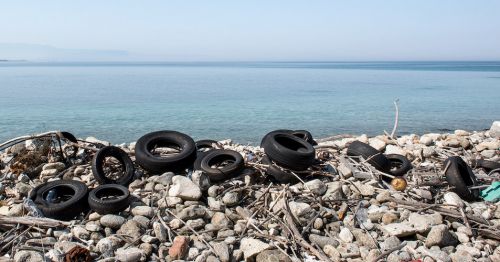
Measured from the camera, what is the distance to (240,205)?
25.4 ft

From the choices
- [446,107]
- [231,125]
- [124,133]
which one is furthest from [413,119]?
[124,133]

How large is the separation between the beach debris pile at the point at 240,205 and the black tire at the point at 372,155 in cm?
2

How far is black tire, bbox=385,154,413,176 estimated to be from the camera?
9477mm

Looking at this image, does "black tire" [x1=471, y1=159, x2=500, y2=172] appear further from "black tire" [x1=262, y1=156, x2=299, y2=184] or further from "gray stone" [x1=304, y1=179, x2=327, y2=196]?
"black tire" [x1=262, y1=156, x2=299, y2=184]

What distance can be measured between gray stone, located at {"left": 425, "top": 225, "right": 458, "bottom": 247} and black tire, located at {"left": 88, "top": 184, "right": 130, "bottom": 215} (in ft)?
16.0

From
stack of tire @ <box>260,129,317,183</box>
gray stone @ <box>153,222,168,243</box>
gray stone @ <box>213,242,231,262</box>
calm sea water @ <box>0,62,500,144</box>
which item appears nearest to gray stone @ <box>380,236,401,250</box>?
stack of tire @ <box>260,129,317,183</box>

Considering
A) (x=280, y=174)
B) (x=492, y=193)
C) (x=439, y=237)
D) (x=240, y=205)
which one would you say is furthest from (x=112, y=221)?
(x=492, y=193)

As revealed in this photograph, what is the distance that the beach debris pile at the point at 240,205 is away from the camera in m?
6.43

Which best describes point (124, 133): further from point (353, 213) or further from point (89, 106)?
point (353, 213)

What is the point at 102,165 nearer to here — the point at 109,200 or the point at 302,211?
the point at 109,200

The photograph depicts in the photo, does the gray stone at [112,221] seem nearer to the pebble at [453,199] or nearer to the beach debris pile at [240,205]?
the beach debris pile at [240,205]

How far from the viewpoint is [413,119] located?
26.6m

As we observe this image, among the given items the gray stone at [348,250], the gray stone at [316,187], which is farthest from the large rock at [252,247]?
the gray stone at [316,187]

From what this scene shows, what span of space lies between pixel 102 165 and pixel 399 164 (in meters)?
6.50
